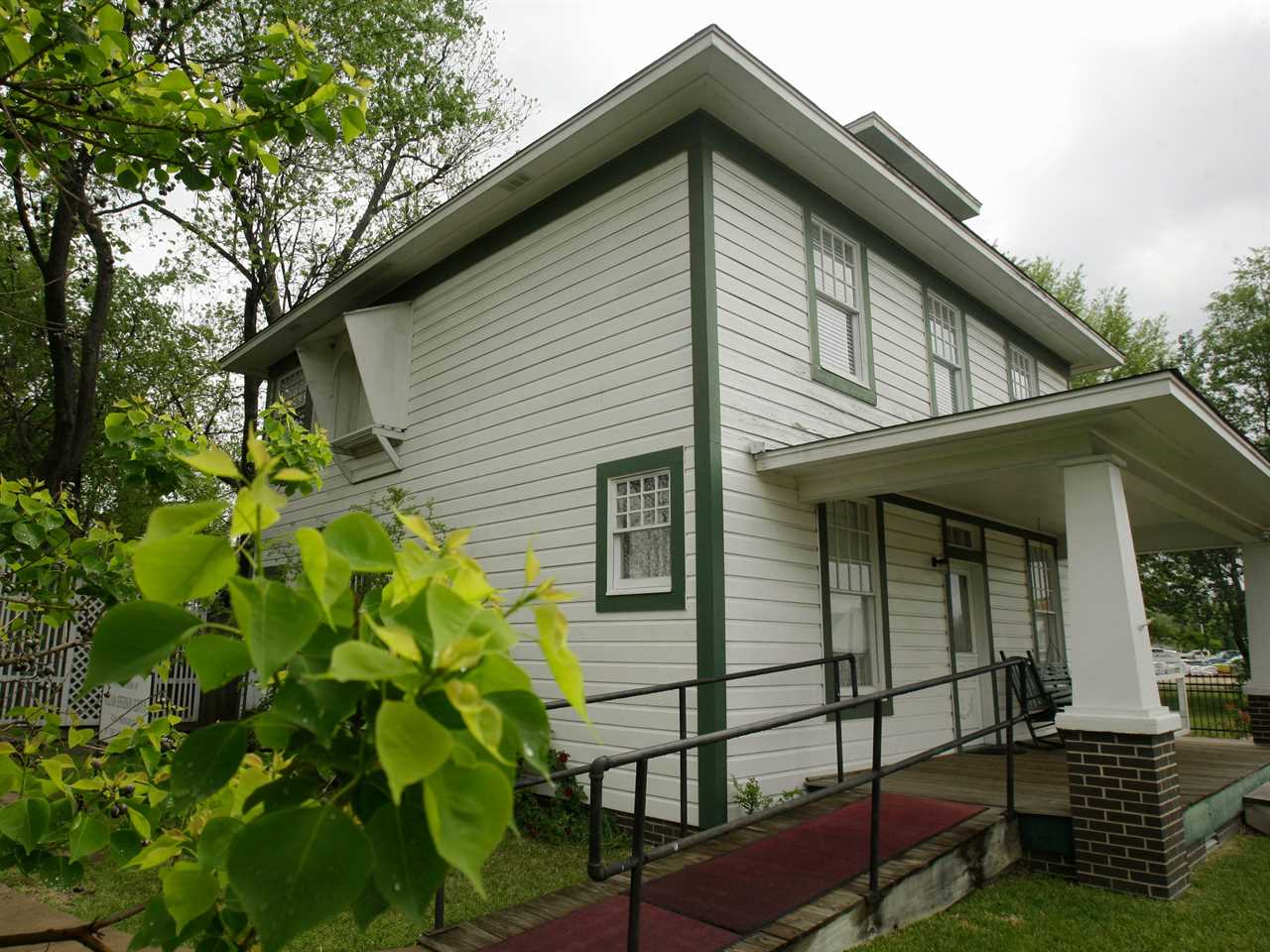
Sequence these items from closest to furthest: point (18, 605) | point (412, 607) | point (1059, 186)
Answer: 1. point (412, 607)
2. point (18, 605)
3. point (1059, 186)

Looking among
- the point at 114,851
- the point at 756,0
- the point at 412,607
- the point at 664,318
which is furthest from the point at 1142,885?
the point at 756,0

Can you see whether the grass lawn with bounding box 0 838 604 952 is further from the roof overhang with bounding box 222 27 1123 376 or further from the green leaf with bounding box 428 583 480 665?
the roof overhang with bounding box 222 27 1123 376

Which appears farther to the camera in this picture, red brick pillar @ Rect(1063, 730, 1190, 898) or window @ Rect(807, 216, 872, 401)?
window @ Rect(807, 216, 872, 401)

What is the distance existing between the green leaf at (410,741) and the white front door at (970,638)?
9.69 metres

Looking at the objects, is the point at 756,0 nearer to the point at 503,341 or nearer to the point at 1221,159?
the point at 503,341

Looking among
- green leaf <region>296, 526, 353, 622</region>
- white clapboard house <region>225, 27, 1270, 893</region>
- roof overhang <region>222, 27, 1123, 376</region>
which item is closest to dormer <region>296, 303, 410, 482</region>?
white clapboard house <region>225, 27, 1270, 893</region>

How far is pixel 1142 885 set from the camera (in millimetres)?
5375

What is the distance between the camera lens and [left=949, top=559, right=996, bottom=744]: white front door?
974 centimetres

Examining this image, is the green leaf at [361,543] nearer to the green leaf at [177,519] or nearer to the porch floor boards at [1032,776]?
the green leaf at [177,519]

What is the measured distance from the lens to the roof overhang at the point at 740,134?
22.8 ft

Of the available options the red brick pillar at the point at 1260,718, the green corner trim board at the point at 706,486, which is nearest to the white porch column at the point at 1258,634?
the red brick pillar at the point at 1260,718

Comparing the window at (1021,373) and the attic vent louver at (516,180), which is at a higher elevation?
the attic vent louver at (516,180)

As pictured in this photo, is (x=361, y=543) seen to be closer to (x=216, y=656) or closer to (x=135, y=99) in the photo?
(x=216, y=656)

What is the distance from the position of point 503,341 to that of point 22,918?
20.3 feet
